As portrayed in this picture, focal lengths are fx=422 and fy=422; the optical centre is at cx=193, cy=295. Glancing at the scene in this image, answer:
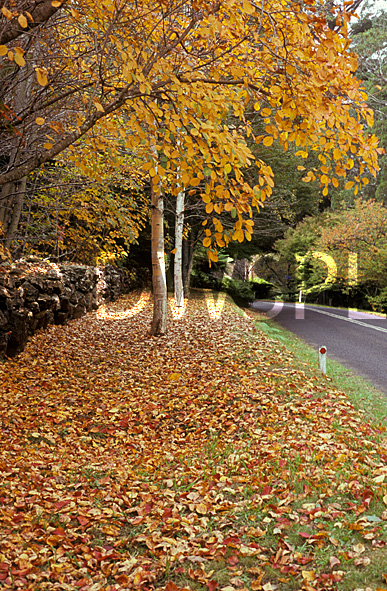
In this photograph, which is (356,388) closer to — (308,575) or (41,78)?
(308,575)

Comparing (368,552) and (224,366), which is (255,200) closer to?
(368,552)

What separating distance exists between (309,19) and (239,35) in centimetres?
93

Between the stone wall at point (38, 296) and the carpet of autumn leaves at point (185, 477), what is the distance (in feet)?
1.79

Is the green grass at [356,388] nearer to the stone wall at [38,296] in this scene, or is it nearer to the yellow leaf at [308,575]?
the yellow leaf at [308,575]

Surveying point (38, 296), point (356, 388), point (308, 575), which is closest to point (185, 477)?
point (308, 575)

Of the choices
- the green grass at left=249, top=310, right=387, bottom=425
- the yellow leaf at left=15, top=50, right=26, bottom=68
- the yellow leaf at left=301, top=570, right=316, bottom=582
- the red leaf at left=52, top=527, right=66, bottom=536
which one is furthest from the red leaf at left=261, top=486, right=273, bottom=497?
the yellow leaf at left=15, top=50, right=26, bottom=68

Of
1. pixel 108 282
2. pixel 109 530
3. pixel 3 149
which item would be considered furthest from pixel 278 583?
pixel 108 282

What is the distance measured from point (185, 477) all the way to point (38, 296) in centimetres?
572

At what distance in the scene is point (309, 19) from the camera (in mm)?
3566

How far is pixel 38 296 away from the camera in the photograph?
871 cm

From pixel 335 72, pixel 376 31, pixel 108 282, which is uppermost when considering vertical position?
pixel 376 31

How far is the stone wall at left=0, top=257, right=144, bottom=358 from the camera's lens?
23.9ft

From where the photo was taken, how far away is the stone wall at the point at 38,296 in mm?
7290

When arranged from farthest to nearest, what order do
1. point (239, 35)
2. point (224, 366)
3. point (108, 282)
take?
point (108, 282), point (224, 366), point (239, 35)
